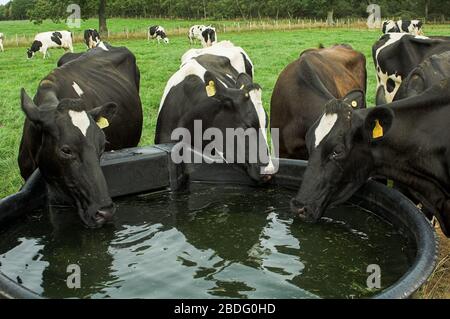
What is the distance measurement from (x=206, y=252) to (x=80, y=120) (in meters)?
1.36

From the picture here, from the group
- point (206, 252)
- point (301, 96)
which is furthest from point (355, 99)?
point (206, 252)

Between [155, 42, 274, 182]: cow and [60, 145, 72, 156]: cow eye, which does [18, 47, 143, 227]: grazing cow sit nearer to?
[60, 145, 72, 156]: cow eye

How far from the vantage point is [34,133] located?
14.5ft

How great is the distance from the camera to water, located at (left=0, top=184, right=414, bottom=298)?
3.38m

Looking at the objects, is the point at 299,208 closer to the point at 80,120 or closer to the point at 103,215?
the point at 103,215

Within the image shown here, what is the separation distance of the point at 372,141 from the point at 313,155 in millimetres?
458

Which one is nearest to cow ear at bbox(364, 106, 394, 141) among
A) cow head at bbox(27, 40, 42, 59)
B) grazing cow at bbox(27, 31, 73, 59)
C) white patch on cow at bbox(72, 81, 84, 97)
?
white patch on cow at bbox(72, 81, 84, 97)

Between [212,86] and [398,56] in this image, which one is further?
[398,56]

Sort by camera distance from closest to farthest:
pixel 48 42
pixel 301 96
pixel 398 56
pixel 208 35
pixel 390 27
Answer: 1. pixel 301 96
2. pixel 398 56
3. pixel 390 27
4. pixel 48 42
5. pixel 208 35

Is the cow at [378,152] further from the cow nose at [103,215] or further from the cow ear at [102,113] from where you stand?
the cow ear at [102,113]

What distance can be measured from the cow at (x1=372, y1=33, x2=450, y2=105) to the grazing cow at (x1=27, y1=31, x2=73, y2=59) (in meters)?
20.1

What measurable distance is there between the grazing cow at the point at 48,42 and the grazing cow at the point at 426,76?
74.4 feet

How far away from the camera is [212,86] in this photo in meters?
5.37

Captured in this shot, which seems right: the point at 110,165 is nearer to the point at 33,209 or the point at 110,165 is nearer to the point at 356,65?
the point at 33,209
